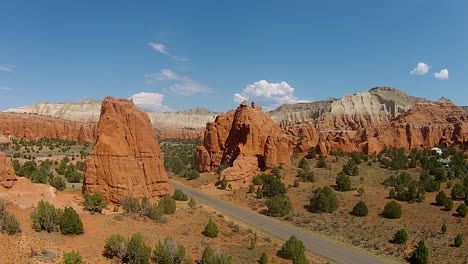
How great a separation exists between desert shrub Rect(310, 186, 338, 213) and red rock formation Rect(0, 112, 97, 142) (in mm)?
81393

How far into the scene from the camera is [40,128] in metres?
91.6

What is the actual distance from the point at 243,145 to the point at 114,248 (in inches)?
1394

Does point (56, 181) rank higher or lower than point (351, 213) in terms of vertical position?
higher

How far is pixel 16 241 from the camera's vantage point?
16266 millimetres

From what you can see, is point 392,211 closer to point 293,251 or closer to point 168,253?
point 293,251

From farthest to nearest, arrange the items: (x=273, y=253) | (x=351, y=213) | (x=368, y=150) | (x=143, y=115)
→ (x=368, y=150) < (x=351, y=213) < (x=143, y=115) < (x=273, y=253)

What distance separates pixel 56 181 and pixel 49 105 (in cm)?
18463

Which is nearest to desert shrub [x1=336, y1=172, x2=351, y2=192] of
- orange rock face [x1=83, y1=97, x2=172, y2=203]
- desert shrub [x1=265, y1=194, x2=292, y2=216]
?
desert shrub [x1=265, y1=194, x2=292, y2=216]

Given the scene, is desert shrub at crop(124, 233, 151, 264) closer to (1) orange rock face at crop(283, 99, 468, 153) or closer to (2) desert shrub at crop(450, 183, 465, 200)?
(2) desert shrub at crop(450, 183, 465, 200)

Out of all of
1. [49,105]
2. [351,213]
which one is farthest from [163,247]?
[49,105]

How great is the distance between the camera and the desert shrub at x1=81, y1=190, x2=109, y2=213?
77.3ft

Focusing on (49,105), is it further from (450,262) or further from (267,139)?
(450,262)

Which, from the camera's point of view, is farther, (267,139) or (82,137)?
(82,137)

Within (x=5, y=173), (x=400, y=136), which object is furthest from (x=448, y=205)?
(x=400, y=136)
